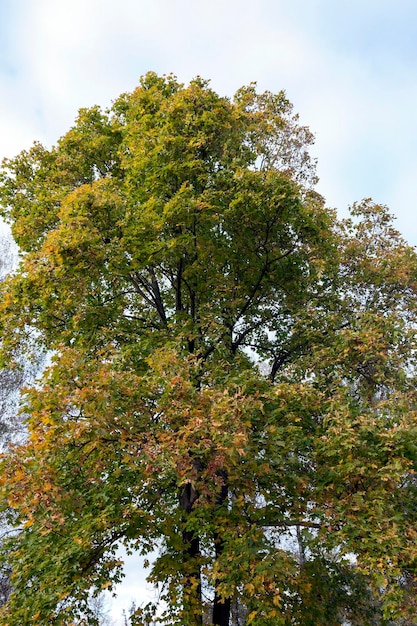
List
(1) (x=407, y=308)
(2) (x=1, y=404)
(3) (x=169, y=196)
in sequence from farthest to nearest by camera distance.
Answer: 1. (2) (x=1, y=404)
2. (1) (x=407, y=308)
3. (3) (x=169, y=196)

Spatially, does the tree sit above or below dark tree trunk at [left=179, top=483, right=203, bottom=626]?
above

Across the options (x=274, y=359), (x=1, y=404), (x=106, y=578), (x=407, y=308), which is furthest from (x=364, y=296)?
(x=1, y=404)

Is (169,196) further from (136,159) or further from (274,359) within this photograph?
(274,359)

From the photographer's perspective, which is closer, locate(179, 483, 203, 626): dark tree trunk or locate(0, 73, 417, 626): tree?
locate(0, 73, 417, 626): tree

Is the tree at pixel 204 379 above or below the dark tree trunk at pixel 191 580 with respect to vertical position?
above

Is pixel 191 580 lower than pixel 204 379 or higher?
lower

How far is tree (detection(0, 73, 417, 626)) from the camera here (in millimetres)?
6418

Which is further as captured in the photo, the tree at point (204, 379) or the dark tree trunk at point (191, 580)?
the dark tree trunk at point (191, 580)

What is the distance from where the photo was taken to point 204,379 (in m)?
8.48

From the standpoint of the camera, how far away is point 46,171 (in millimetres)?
12258

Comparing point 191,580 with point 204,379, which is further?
point 204,379

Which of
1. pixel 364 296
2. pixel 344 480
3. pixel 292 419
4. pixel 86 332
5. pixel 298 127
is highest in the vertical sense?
pixel 298 127

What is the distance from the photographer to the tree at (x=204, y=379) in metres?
6.42

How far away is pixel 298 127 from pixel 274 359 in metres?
7.71
